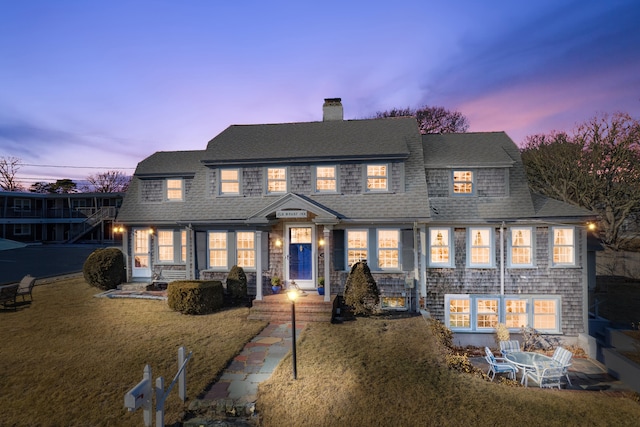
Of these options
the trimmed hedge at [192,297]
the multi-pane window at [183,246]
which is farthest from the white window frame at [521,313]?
the multi-pane window at [183,246]

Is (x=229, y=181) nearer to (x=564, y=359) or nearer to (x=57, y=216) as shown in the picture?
(x=564, y=359)

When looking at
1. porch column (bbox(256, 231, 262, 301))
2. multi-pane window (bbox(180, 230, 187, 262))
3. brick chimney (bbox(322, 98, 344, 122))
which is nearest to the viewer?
porch column (bbox(256, 231, 262, 301))

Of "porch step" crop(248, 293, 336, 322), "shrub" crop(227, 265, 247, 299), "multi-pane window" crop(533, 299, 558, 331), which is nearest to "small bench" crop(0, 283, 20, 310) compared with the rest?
"shrub" crop(227, 265, 247, 299)

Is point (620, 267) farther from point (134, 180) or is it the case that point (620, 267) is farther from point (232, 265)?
point (134, 180)

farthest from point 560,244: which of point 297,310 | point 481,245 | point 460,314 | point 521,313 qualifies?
point 297,310

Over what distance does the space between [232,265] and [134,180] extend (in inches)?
306

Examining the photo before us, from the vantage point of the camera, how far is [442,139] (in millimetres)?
16812

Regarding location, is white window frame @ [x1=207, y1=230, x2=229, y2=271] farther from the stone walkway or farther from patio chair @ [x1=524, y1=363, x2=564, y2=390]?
patio chair @ [x1=524, y1=363, x2=564, y2=390]

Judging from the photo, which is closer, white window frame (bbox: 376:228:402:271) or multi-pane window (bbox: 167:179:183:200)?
white window frame (bbox: 376:228:402:271)

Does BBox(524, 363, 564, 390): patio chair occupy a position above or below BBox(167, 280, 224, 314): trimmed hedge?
below

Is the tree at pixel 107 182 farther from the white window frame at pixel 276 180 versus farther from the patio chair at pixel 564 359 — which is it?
the patio chair at pixel 564 359

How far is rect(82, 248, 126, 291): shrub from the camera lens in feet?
51.9

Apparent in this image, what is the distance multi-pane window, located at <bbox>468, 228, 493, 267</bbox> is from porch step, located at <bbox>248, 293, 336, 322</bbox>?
621 centimetres

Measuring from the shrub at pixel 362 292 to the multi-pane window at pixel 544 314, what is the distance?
7.07 metres
